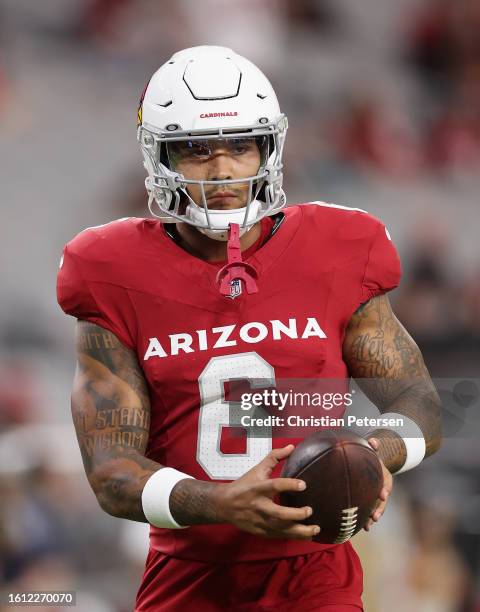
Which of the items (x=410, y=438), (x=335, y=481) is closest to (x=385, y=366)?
(x=410, y=438)

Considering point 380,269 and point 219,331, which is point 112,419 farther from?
point 380,269

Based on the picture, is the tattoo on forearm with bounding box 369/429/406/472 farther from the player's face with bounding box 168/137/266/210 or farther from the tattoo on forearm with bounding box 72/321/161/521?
the player's face with bounding box 168/137/266/210

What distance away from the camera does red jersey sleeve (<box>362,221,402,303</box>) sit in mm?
2799

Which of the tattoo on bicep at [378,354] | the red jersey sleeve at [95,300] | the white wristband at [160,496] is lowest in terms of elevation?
the white wristband at [160,496]

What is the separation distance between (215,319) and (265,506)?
595mm

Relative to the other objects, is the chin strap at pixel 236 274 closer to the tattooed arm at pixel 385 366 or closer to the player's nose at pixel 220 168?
the player's nose at pixel 220 168

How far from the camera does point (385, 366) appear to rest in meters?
2.80

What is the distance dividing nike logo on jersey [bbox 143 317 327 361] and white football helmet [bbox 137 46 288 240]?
0.23m

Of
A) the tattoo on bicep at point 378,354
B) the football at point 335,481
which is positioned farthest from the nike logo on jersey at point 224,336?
the football at point 335,481

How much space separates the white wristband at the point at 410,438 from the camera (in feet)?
8.79

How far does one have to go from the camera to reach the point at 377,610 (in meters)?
3.76

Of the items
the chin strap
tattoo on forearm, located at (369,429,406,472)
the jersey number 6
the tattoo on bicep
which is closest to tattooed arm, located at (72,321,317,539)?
the jersey number 6

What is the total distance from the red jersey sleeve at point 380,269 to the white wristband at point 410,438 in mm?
Result: 292

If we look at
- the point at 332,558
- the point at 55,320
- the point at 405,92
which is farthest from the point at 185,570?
the point at 405,92
